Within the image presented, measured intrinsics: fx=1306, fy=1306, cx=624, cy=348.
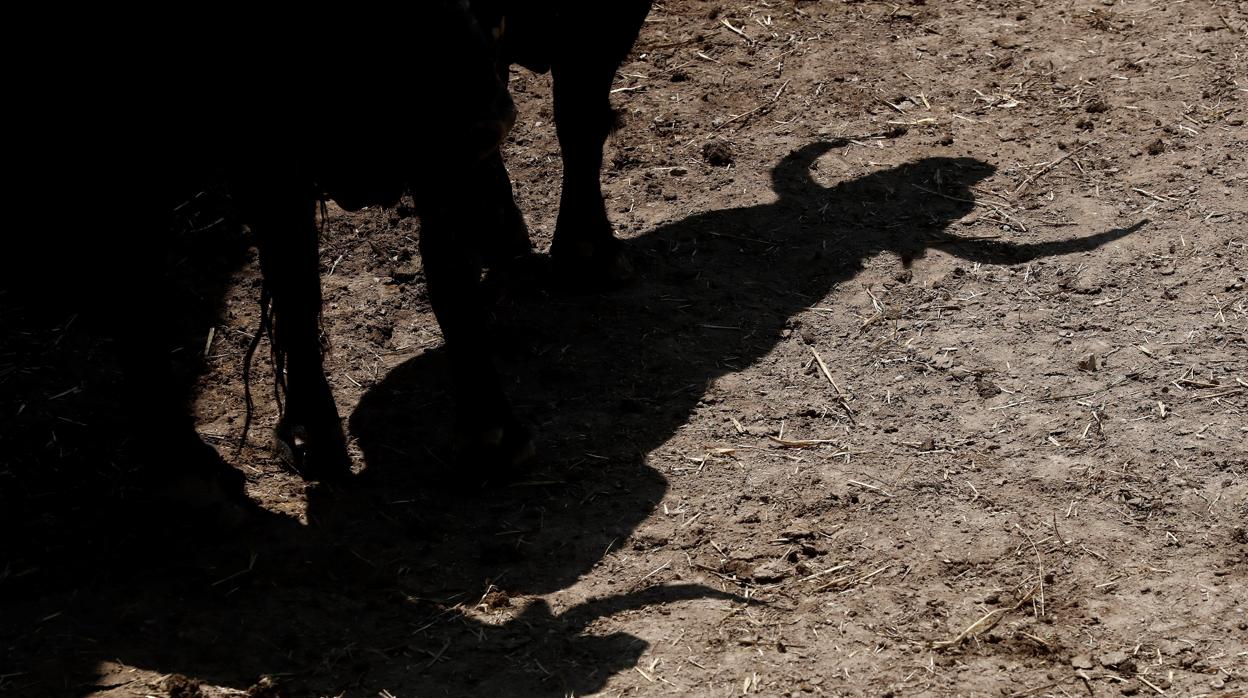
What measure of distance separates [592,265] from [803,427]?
1269mm

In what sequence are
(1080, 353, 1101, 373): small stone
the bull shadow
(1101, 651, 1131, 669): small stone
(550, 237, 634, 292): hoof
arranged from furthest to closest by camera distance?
(550, 237, 634, 292): hoof, (1080, 353, 1101, 373): small stone, the bull shadow, (1101, 651, 1131, 669): small stone

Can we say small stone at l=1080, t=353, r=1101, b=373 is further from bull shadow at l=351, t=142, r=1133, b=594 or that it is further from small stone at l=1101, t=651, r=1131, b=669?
small stone at l=1101, t=651, r=1131, b=669

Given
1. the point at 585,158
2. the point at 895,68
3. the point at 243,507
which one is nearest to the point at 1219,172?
the point at 895,68

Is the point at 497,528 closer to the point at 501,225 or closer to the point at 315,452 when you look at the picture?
the point at 315,452

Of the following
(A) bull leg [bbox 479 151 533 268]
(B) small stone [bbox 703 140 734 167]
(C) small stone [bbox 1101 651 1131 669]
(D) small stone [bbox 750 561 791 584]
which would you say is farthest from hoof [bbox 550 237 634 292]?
(C) small stone [bbox 1101 651 1131 669]

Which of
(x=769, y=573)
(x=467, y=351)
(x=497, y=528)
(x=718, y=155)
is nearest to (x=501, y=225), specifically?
(x=718, y=155)

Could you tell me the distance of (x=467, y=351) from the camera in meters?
4.27

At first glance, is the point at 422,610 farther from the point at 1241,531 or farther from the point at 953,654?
the point at 1241,531

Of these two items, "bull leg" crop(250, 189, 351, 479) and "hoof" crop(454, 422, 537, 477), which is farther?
"hoof" crop(454, 422, 537, 477)

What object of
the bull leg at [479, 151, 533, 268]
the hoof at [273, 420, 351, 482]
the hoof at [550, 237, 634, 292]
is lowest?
the hoof at [273, 420, 351, 482]

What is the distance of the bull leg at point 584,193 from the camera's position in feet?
17.3

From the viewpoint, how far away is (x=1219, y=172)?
226 inches

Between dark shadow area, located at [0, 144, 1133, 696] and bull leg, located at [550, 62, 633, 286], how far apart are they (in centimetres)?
13

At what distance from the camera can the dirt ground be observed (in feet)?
11.8
